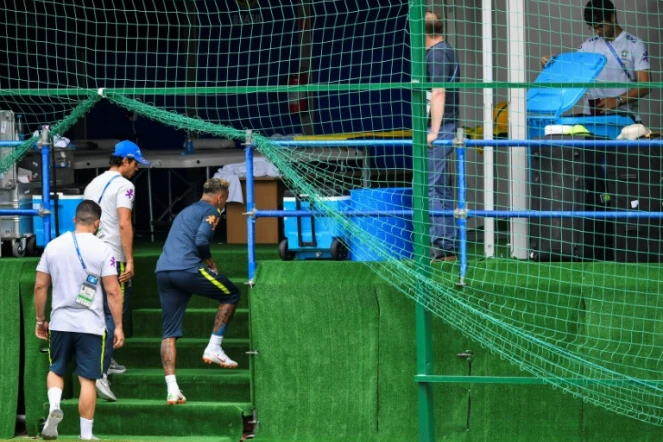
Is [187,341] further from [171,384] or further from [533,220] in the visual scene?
[533,220]

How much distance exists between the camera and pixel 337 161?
11.1 m

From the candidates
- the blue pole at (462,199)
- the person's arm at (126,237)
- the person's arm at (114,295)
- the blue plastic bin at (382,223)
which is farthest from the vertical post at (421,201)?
the person's arm at (126,237)

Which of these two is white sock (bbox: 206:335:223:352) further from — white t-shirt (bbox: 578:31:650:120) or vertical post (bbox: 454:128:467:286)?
white t-shirt (bbox: 578:31:650:120)

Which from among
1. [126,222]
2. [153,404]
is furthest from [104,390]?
[126,222]

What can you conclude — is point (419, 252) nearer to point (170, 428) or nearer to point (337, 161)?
point (170, 428)

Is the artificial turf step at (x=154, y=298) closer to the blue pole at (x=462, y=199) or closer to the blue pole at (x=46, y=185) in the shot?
the blue pole at (x=46, y=185)

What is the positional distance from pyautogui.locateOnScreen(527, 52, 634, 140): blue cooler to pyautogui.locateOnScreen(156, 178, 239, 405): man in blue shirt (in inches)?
96.3

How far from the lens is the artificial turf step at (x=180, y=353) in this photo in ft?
32.3

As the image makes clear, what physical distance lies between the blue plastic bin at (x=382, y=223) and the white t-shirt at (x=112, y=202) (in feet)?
5.39

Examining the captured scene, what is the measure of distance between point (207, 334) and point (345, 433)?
5.09 ft

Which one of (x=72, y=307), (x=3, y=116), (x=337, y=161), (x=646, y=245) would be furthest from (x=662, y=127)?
(x=3, y=116)

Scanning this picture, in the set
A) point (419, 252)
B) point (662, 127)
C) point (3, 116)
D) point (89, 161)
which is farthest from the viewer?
point (89, 161)

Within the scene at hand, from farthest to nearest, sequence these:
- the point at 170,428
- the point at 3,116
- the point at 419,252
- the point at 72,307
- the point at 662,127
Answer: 1. the point at 3,116
2. the point at 662,127
3. the point at 170,428
4. the point at 72,307
5. the point at 419,252

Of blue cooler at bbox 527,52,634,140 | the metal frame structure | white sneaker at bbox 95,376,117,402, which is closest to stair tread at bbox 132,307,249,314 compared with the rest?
white sneaker at bbox 95,376,117,402
